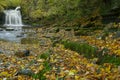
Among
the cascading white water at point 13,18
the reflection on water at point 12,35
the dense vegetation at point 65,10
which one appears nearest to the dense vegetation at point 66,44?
the dense vegetation at point 65,10

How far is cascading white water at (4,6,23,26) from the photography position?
40.0m

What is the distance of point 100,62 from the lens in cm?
675

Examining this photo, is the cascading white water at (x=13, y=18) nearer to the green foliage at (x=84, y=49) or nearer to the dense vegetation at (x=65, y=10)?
the dense vegetation at (x=65, y=10)

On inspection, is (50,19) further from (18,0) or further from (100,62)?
(100,62)

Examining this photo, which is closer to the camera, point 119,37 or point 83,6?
point 119,37

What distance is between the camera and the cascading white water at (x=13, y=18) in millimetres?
40013

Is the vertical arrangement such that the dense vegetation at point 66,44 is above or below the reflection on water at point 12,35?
above

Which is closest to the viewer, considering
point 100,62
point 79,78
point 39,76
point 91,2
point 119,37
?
point 79,78

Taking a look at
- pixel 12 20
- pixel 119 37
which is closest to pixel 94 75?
pixel 119 37

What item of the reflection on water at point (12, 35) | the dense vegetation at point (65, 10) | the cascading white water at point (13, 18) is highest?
the dense vegetation at point (65, 10)

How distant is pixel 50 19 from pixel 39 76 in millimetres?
30795

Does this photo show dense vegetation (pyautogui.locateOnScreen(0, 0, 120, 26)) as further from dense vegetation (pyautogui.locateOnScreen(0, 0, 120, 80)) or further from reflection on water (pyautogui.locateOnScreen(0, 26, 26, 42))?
reflection on water (pyautogui.locateOnScreen(0, 26, 26, 42))

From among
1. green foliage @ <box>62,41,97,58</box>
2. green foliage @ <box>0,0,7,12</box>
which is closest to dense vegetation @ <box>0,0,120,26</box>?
green foliage @ <box>0,0,7,12</box>

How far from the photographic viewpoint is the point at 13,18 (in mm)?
40938
